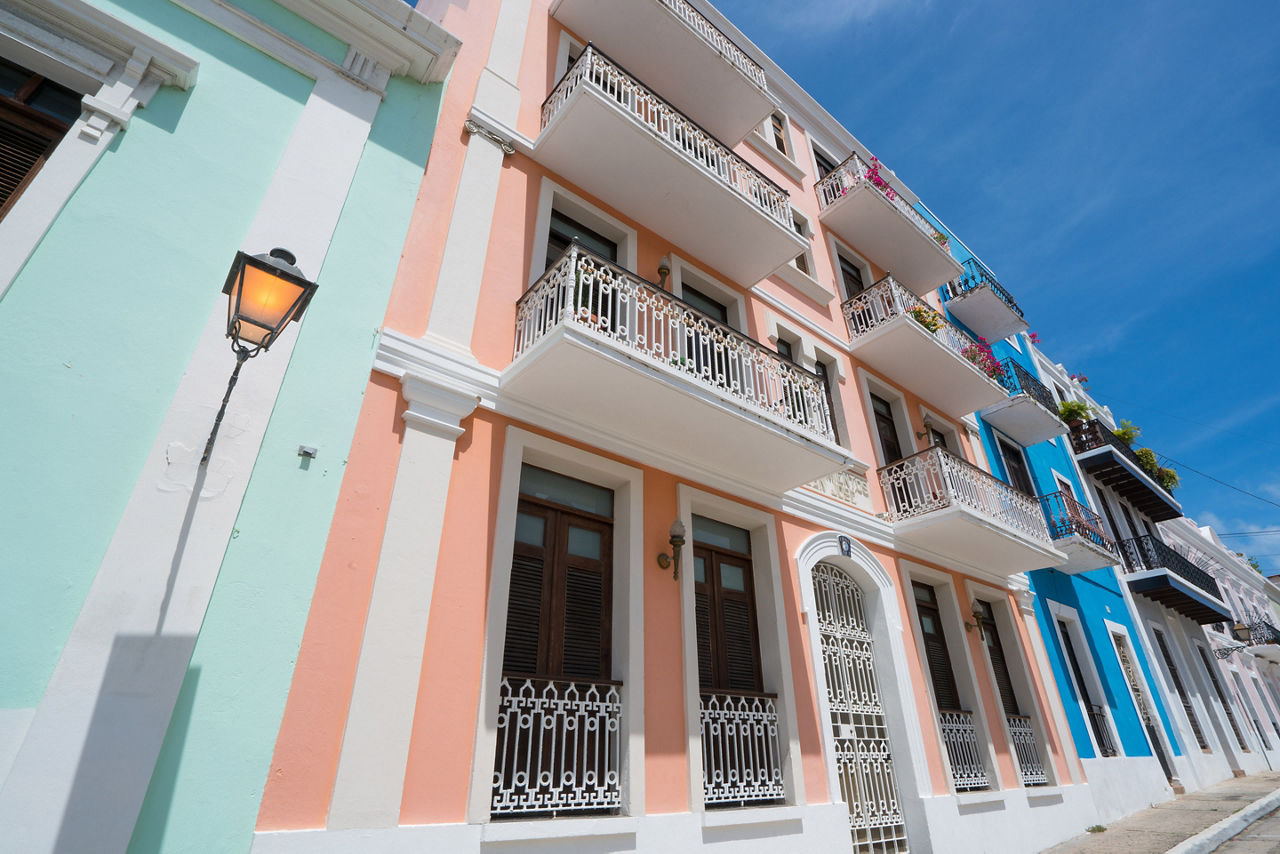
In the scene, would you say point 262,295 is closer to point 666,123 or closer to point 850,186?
point 666,123

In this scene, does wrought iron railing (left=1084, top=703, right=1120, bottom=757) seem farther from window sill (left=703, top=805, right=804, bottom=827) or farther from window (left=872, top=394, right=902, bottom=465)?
window sill (left=703, top=805, right=804, bottom=827)

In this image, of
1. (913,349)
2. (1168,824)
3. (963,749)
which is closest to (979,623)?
(963,749)

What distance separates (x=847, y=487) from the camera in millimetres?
9023

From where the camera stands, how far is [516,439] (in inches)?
225

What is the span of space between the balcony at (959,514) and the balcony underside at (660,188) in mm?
3820

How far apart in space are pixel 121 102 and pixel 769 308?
300 inches

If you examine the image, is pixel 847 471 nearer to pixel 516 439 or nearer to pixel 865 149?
pixel 516 439

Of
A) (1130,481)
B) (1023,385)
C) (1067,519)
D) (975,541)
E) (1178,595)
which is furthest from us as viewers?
(1130,481)

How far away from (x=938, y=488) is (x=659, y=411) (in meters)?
5.32

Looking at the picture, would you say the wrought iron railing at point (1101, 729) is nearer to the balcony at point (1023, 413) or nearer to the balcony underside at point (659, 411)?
the balcony at point (1023, 413)

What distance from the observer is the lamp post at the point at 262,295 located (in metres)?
3.47

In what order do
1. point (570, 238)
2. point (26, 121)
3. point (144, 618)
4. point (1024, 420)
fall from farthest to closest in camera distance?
point (1024, 420) < point (570, 238) < point (26, 121) < point (144, 618)

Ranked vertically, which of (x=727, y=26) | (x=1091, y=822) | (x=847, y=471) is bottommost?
(x=1091, y=822)

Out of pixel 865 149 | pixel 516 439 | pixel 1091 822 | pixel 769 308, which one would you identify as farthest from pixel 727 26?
pixel 1091 822
